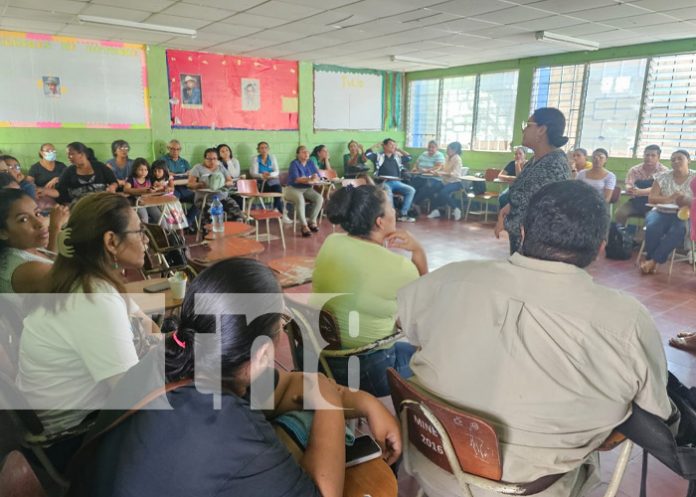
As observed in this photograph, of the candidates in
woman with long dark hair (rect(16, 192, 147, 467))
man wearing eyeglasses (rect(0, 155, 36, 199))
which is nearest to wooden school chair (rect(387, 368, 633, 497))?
woman with long dark hair (rect(16, 192, 147, 467))

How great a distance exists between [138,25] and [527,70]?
6.15 metres

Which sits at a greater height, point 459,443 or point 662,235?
point 459,443

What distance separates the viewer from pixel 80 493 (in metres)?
0.85

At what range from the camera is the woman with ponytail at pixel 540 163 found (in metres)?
2.85

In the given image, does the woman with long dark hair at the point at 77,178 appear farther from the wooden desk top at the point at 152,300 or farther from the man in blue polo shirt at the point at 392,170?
the man in blue polo shirt at the point at 392,170

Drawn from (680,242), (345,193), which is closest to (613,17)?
(680,242)

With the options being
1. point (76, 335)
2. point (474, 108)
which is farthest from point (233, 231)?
point (474, 108)

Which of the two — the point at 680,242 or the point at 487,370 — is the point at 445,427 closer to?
the point at 487,370

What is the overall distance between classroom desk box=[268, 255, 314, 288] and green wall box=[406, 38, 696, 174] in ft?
20.5

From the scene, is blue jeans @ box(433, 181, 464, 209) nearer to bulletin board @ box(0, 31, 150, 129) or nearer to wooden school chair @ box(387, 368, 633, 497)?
bulletin board @ box(0, 31, 150, 129)

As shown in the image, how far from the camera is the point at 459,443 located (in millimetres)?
1104

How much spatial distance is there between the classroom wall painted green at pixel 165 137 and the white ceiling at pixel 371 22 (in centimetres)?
92

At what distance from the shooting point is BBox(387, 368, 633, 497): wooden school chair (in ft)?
3.46

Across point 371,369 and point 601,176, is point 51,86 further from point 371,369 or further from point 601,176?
point 601,176
